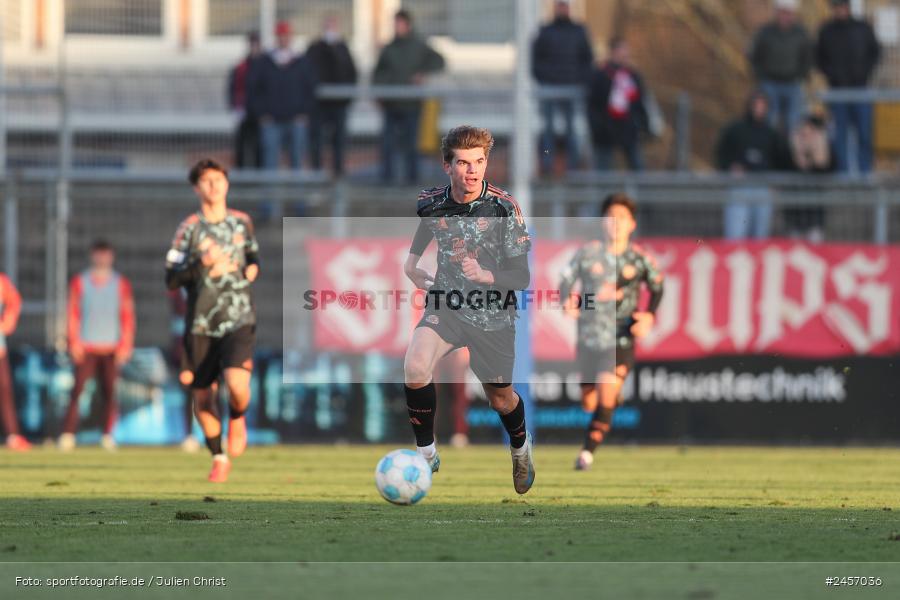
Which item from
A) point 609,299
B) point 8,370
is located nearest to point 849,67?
point 609,299

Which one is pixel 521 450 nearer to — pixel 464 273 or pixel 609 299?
pixel 464 273

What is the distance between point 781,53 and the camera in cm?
2238

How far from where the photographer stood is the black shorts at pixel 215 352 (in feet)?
44.7

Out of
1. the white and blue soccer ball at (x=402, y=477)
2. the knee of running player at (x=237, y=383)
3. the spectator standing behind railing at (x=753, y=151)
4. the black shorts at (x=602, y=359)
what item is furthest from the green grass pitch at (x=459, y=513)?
the spectator standing behind railing at (x=753, y=151)

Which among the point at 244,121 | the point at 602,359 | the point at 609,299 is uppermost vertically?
the point at 244,121

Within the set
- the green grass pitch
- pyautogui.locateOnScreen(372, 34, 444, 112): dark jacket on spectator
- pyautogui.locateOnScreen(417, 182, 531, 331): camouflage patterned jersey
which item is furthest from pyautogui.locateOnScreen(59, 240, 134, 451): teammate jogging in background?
pyautogui.locateOnScreen(417, 182, 531, 331): camouflage patterned jersey

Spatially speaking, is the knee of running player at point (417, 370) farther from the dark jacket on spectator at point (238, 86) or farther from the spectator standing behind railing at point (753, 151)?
the dark jacket on spectator at point (238, 86)

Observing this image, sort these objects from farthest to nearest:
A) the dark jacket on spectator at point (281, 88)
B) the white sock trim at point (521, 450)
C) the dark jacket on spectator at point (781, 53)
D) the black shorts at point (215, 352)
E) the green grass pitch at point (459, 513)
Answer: the dark jacket on spectator at point (781, 53), the dark jacket on spectator at point (281, 88), the black shorts at point (215, 352), the white sock trim at point (521, 450), the green grass pitch at point (459, 513)

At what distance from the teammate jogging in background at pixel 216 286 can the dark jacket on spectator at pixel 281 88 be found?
8.11 meters

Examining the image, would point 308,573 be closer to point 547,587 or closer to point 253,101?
point 547,587

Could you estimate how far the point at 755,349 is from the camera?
67.9 ft

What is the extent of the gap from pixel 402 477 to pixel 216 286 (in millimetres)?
3417

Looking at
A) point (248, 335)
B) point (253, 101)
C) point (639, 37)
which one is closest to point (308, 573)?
point (248, 335)

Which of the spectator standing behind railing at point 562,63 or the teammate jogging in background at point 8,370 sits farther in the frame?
the spectator standing behind railing at point 562,63
